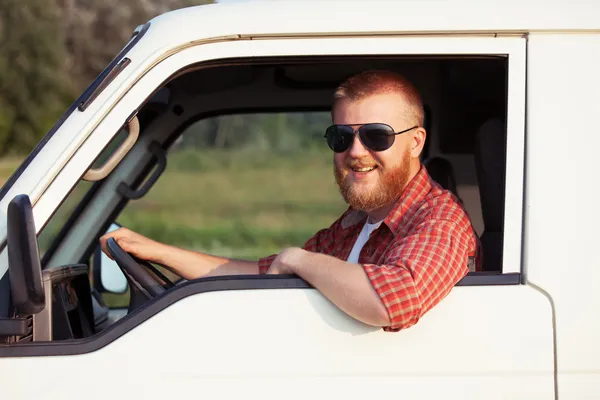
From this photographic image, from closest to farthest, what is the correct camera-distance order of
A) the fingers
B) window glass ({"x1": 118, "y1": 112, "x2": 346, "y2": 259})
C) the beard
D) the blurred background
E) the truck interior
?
the beard
the fingers
the truck interior
window glass ({"x1": 118, "y1": 112, "x2": 346, "y2": 259})
the blurred background

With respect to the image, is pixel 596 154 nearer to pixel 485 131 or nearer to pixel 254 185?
pixel 485 131

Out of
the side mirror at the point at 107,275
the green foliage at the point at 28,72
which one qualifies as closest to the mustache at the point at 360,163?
the side mirror at the point at 107,275

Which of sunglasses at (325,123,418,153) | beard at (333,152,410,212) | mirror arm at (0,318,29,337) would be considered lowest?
mirror arm at (0,318,29,337)

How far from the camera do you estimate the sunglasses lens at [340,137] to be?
241cm

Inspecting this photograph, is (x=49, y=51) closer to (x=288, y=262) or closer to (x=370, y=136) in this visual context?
(x=370, y=136)

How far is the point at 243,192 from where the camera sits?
21828mm

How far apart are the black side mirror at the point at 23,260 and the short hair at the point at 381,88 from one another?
0.98m

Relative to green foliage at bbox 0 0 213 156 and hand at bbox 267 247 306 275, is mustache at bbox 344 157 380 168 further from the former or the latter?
green foliage at bbox 0 0 213 156

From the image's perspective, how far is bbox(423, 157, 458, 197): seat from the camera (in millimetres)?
3215

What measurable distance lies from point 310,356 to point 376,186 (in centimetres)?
62

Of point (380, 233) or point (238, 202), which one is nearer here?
point (380, 233)

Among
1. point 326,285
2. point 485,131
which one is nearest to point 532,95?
point 485,131

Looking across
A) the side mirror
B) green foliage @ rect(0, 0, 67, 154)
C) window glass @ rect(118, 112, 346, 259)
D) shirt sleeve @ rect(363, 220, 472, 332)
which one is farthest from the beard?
green foliage @ rect(0, 0, 67, 154)

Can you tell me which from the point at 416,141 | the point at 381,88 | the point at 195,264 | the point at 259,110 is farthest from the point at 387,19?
the point at 259,110
